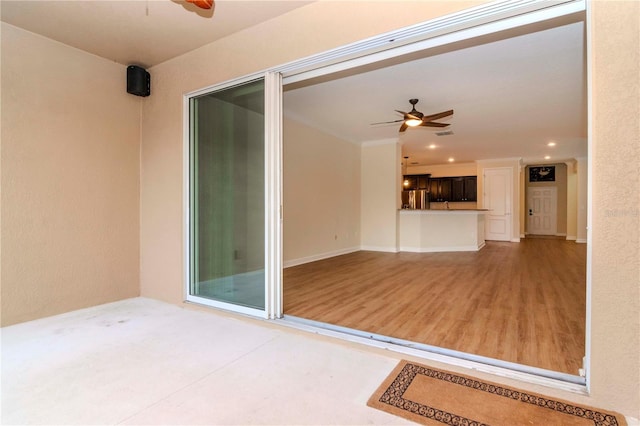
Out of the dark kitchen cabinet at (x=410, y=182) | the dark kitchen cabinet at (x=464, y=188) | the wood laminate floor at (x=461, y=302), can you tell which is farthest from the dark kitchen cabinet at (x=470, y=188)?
the wood laminate floor at (x=461, y=302)

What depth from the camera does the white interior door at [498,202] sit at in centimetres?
955

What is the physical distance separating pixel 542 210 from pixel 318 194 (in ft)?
32.0

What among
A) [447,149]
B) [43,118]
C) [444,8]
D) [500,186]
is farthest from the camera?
[500,186]

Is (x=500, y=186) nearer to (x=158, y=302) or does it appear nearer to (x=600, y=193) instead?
(x=600, y=193)

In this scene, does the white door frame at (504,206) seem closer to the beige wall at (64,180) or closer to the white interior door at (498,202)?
the white interior door at (498,202)

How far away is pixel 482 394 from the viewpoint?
5.48 ft

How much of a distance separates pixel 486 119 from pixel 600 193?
4.52 m

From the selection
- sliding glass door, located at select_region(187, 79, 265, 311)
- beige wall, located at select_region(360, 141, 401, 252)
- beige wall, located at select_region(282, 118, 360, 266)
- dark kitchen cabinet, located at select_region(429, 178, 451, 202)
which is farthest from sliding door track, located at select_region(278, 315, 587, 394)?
dark kitchen cabinet, located at select_region(429, 178, 451, 202)

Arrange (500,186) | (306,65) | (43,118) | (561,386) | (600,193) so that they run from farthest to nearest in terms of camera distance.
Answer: (500,186), (43,118), (306,65), (561,386), (600,193)

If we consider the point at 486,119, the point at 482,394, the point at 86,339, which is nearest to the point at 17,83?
the point at 86,339

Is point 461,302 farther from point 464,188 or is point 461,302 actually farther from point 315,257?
point 464,188

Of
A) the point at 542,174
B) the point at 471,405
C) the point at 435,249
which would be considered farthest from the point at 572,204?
the point at 471,405

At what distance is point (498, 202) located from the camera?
31.8ft

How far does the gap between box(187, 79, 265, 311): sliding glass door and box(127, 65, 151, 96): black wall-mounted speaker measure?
702mm
